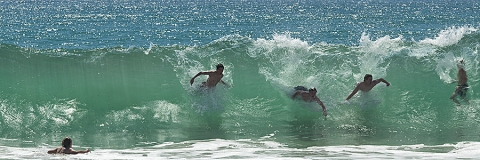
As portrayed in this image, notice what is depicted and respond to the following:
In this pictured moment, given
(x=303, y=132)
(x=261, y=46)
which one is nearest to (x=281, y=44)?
(x=261, y=46)

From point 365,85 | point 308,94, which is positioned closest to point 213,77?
point 308,94

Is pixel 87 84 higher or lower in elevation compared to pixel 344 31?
lower

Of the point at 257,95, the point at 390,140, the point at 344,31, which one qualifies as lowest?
the point at 390,140

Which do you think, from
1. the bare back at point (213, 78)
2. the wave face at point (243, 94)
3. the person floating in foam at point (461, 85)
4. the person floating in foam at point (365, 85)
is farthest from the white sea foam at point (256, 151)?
the person floating in foam at point (461, 85)

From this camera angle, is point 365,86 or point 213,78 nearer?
point 213,78

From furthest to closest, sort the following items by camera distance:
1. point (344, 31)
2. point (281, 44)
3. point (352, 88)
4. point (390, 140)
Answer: point (344, 31) → point (281, 44) → point (352, 88) → point (390, 140)

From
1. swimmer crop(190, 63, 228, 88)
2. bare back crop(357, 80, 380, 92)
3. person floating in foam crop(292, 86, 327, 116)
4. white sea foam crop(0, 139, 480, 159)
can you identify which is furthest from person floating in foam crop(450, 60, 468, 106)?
swimmer crop(190, 63, 228, 88)

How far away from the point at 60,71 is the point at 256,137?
6.50 metres

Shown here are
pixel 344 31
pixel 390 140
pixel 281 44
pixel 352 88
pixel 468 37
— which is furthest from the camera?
pixel 344 31

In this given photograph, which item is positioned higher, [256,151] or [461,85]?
[461,85]

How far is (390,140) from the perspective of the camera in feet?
40.7

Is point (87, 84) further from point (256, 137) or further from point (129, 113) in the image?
point (256, 137)

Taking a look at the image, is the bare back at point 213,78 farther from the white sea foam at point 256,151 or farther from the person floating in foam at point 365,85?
the person floating in foam at point 365,85

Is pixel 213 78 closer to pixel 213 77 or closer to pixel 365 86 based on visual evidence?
pixel 213 77
